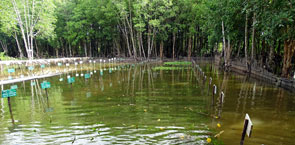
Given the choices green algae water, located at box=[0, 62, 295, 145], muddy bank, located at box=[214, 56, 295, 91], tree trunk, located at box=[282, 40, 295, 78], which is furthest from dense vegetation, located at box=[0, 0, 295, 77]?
green algae water, located at box=[0, 62, 295, 145]

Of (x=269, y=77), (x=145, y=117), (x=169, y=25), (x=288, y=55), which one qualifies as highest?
(x=169, y=25)

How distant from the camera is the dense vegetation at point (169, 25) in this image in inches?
696

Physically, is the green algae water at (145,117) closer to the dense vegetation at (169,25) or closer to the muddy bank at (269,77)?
the muddy bank at (269,77)

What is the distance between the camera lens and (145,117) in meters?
7.91

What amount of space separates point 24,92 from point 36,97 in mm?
2048

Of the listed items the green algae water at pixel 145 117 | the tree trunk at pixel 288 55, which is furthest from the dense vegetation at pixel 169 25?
the green algae water at pixel 145 117

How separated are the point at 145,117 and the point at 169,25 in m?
30.0

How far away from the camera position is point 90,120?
25.2 ft

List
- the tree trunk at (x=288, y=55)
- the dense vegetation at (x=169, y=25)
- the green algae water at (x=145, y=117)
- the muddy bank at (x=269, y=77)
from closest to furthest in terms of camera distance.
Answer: the green algae water at (x=145, y=117) → the muddy bank at (x=269, y=77) → the tree trunk at (x=288, y=55) → the dense vegetation at (x=169, y=25)

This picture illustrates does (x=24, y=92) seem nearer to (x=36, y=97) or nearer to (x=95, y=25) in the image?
(x=36, y=97)

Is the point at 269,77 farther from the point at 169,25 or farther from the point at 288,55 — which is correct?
the point at 169,25

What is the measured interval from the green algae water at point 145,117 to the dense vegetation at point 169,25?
473 cm

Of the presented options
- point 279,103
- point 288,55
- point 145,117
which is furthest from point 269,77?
point 145,117

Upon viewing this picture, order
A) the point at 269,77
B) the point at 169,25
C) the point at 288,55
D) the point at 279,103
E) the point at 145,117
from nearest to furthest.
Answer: the point at 145,117 < the point at 279,103 < the point at 288,55 < the point at 269,77 < the point at 169,25
